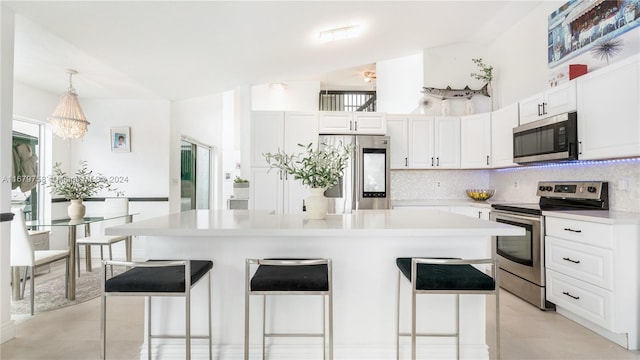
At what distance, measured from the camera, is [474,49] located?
484 cm

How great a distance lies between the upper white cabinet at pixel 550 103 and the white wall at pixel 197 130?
191 inches

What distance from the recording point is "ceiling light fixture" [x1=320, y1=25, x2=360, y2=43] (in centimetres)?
348

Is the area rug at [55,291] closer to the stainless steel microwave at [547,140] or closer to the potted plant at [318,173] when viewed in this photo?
the potted plant at [318,173]

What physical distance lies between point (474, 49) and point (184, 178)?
17.1 feet

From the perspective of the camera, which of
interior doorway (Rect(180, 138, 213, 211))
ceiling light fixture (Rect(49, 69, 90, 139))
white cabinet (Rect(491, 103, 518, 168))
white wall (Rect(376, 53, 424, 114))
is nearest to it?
ceiling light fixture (Rect(49, 69, 90, 139))

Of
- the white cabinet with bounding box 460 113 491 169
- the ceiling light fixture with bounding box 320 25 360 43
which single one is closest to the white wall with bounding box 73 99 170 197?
the ceiling light fixture with bounding box 320 25 360 43

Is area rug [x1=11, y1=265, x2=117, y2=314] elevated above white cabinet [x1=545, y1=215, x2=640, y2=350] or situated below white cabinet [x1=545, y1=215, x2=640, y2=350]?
below

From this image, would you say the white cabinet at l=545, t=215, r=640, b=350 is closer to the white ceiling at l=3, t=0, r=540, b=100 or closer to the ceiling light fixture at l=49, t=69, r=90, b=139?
the white ceiling at l=3, t=0, r=540, b=100

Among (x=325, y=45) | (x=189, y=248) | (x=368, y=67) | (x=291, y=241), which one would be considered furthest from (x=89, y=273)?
(x=368, y=67)

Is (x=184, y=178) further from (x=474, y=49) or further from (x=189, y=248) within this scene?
(x=474, y=49)

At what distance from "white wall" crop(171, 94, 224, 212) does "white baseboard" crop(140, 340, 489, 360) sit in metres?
3.49

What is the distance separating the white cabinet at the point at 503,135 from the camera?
3820 millimetres

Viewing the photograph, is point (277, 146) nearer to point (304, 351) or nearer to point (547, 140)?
point (304, 351)

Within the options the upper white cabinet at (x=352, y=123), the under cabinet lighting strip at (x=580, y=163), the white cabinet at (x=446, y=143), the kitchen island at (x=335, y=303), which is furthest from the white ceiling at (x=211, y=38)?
the under cabinet lighting strip at (x=580, y=163)
